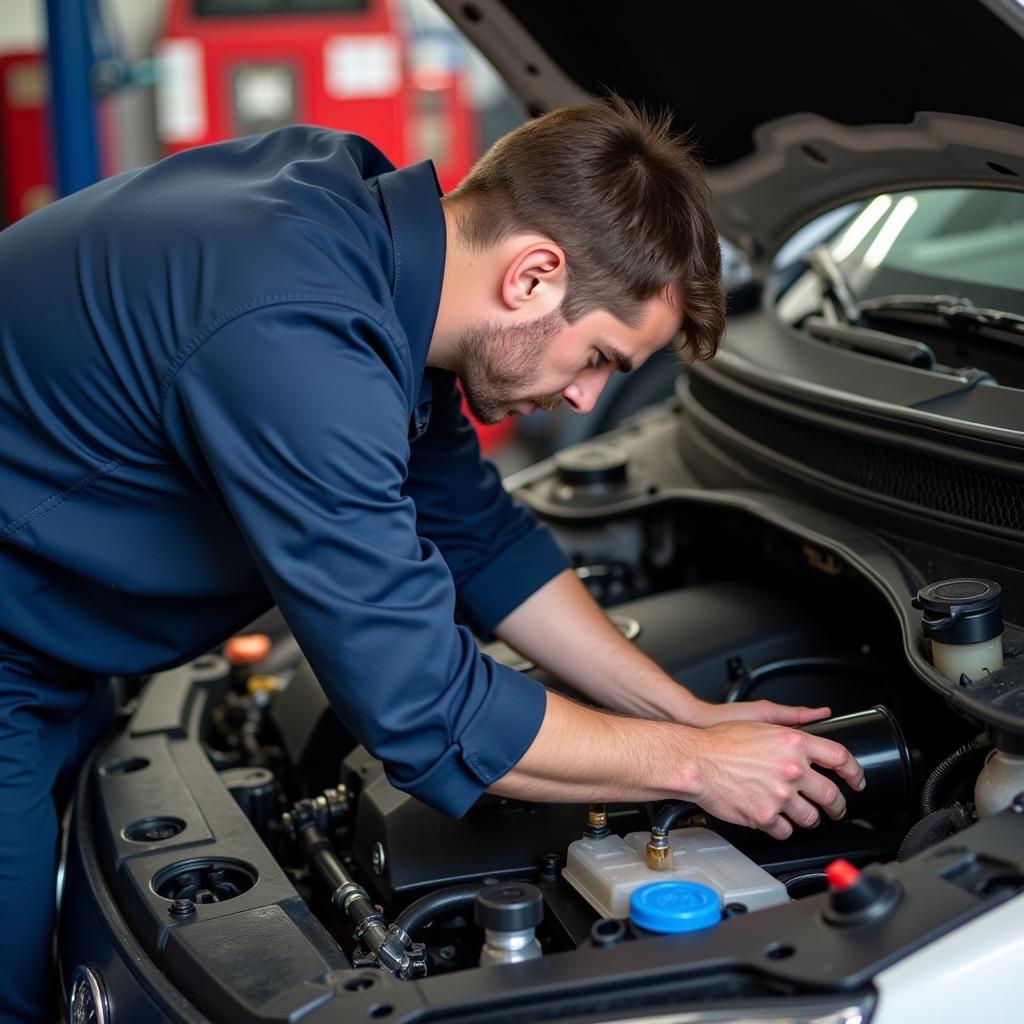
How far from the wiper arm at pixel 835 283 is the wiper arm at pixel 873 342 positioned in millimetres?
30

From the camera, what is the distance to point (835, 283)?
Answer: 7.13 ft

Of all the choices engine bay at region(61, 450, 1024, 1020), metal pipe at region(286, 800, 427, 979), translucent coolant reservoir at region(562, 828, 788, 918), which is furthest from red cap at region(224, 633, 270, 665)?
translucent coolant reservoir at region(562, 828, 788, 918)

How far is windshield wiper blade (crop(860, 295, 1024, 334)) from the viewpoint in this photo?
1.83m

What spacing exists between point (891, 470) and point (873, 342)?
0.31 m

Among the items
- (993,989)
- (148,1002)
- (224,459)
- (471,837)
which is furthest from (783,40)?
(148,1002)

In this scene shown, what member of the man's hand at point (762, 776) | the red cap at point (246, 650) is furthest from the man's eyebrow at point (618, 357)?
the red cap at point (246, 650)

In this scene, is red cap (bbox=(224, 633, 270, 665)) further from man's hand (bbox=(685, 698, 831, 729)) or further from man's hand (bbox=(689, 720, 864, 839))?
man's hand (bbox=(689, 720, 864, 839))

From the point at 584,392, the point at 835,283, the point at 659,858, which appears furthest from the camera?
the point at 835,283

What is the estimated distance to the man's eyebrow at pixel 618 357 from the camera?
1.56m

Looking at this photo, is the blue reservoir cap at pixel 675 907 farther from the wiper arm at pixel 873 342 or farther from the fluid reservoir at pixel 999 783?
the wiper arm at pixel 873 342

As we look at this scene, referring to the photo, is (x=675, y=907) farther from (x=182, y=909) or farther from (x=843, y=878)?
(x=182, y=909)

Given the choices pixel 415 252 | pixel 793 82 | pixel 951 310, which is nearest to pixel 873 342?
pixel 951 310

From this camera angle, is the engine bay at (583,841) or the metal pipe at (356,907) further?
the metal pipe at (356,907)

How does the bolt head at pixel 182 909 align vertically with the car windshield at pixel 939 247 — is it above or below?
below
